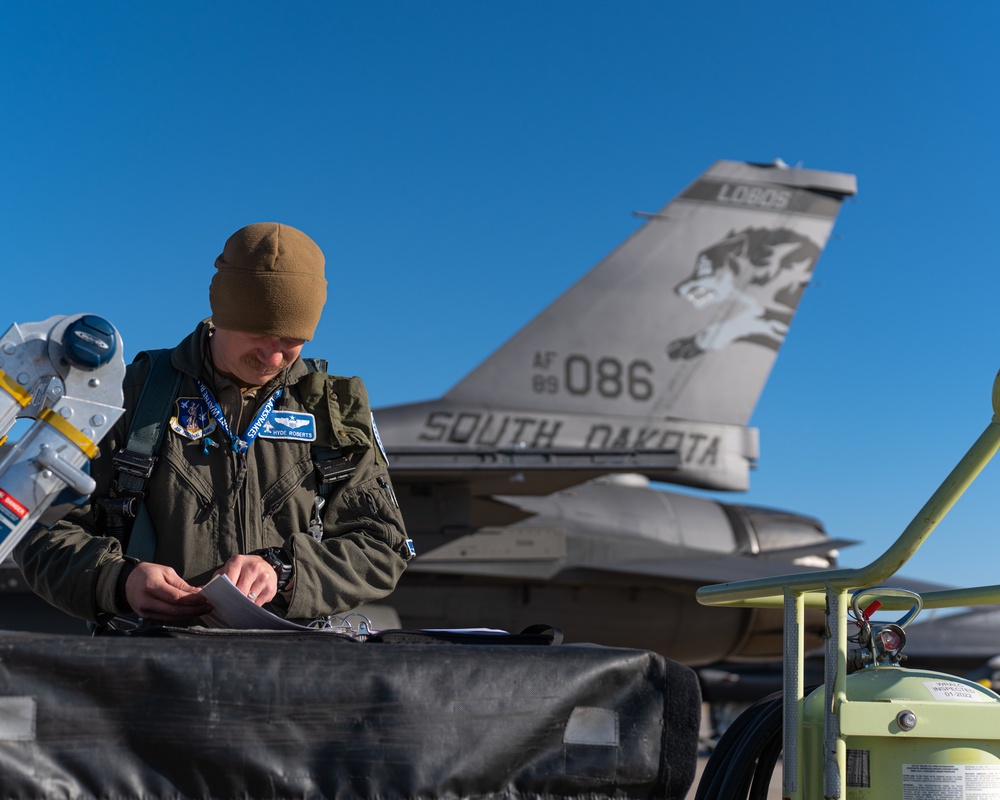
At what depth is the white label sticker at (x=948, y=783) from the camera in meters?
1.54

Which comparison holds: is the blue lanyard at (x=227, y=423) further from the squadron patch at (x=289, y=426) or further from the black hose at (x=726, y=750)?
the black hose at (x=726, y=750)

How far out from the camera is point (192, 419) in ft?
6.95

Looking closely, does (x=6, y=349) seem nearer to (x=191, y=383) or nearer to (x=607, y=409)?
(x=191, y=383)

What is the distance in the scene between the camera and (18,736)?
1.20 metres

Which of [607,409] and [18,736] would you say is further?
[607,409]

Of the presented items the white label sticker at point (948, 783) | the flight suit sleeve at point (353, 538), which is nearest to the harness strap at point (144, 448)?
the flight suit sleeve at point (353, 538)

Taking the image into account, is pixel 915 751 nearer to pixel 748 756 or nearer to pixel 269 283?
pixel 748 756

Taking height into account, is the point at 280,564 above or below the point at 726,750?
above

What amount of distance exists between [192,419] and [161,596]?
430 millimetres

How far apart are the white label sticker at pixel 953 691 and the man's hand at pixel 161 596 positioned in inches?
48.7

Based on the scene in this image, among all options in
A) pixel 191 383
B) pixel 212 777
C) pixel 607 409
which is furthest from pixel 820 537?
pixel 212 777

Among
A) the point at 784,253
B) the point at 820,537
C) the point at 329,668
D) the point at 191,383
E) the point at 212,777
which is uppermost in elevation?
the point at 784,253

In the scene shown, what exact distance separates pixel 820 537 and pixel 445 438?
3.90m

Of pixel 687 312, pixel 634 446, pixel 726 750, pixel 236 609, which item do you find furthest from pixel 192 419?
pixel 687 312
